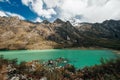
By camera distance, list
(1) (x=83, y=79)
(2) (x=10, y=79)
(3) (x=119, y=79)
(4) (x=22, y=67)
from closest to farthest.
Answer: (3) (x=119, y=79), (2) (x=10, y=79), (1) (x=83, y=79), (4) (x=22, y=67)

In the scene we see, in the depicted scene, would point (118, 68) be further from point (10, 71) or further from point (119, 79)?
point (10, 71)

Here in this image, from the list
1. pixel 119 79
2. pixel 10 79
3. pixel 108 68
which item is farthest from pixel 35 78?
pixel 119 79

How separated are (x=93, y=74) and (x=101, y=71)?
141cm

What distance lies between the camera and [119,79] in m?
19.4

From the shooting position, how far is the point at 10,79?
2800 centimetres

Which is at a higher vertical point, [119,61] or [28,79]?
[119,61]

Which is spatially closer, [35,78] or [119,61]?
[119,61]

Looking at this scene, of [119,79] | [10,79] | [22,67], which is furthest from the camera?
[22,67]

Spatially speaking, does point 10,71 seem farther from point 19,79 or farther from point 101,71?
point 101,71

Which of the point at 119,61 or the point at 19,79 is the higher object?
the point at 119,61

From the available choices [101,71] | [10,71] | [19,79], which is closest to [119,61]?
[101,71]

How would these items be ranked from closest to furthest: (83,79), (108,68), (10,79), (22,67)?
(10,79) → (108,68) → (83,79) → (22,67)

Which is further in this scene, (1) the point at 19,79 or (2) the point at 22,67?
(2) the point at 22,67

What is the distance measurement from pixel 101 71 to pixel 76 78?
182 inches
